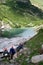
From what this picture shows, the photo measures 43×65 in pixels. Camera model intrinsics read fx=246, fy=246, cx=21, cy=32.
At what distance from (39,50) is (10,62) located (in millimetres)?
5381

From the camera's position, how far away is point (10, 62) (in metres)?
38.5

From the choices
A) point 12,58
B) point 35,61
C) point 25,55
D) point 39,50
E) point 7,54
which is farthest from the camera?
point 7,54

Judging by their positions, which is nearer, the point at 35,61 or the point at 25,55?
the point at 35,61

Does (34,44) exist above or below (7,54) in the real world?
above

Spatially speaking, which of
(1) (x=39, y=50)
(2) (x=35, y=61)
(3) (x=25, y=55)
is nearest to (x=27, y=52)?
(3) (x=25, y=55)

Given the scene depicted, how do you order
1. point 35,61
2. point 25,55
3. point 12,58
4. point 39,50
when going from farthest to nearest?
point 12,58 < point 25,55 < point 39,50 < point 35,61

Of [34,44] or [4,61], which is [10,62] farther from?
[34,44]

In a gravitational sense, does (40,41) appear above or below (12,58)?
above

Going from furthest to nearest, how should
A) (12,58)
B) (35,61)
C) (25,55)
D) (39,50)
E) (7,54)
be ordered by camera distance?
(7,54)
(12,58)
(25,55)
(39,50)
(35,61)

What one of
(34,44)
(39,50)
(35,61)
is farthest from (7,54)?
(35,61)

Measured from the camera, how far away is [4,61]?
132ft

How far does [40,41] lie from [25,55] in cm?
451

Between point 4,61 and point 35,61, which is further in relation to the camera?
point 4,61

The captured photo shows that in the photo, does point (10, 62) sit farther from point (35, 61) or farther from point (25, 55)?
point (35, 61)
